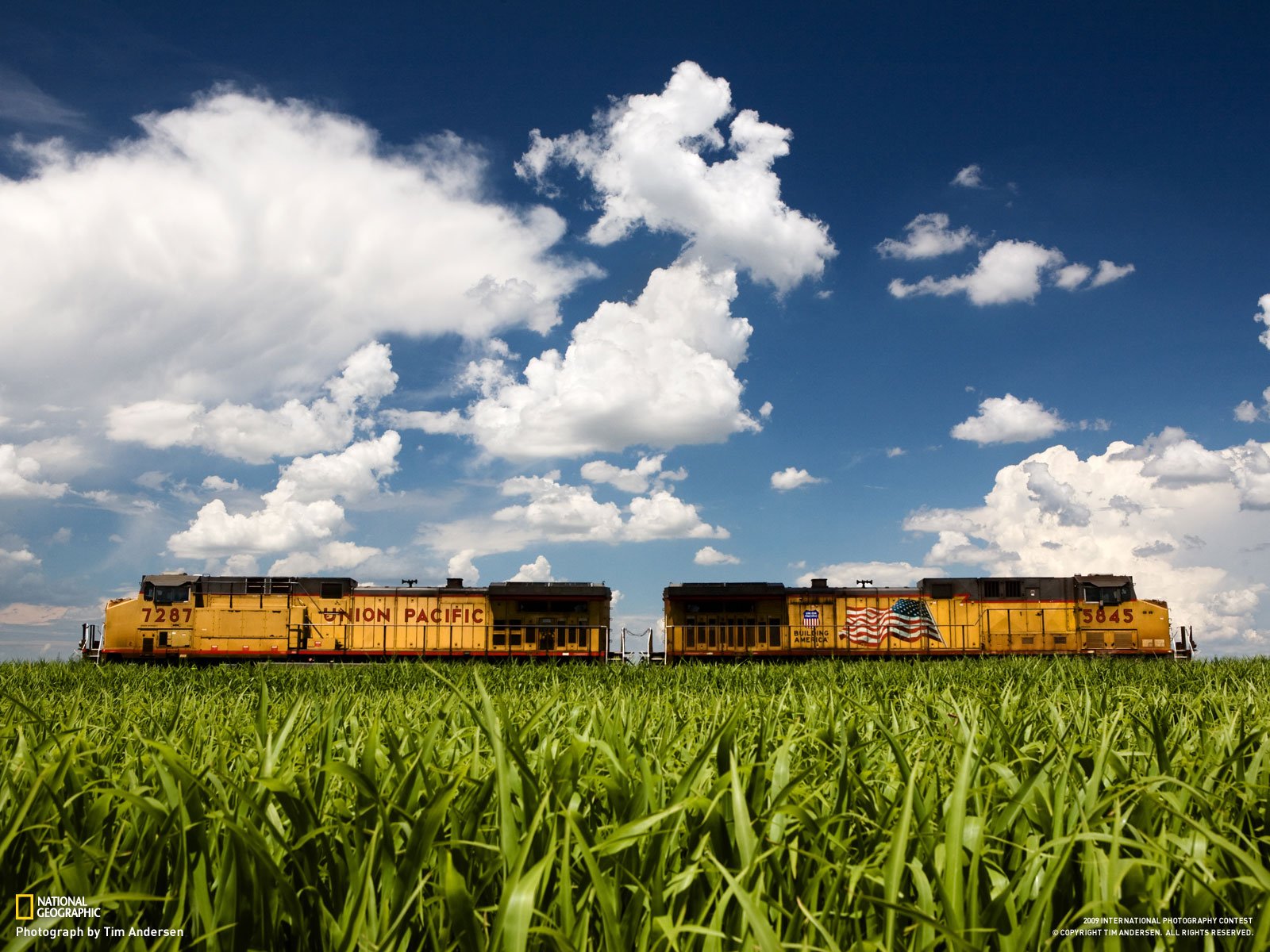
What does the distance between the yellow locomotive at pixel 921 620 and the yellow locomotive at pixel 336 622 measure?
3.76 metres

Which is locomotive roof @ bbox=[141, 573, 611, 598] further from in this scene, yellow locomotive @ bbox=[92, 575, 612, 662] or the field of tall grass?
the field of tall grass

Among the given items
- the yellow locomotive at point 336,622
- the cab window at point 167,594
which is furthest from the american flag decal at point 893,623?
the cab window at point 167,594

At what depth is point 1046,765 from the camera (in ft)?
9.10

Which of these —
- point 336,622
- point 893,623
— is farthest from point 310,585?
point 893,623

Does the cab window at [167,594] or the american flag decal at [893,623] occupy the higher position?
the cab window at [167,594]

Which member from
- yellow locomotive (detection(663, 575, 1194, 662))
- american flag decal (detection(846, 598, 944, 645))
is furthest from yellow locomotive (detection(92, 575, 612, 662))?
american flag decal (detection(846, 598, 944, 645))

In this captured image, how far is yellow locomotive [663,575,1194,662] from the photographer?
26094 millimetres

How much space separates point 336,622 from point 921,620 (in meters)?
20.2

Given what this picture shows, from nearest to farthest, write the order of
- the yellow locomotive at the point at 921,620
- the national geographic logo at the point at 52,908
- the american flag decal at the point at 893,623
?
1. the national geographic logo at the point at 52,908
2. the yellow locomotive at the point at 921,620
3. the american flag decal at the point at 893,623

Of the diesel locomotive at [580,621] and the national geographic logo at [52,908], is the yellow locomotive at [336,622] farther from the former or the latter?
the national geographic logo at [52,908]

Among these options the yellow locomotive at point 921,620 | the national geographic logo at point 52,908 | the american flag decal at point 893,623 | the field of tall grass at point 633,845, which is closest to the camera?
Answer: the field of tall grass at point 633,845

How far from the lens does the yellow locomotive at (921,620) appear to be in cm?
2609

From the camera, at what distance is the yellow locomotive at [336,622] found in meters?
26.4

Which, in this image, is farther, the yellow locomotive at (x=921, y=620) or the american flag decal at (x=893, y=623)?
the american flag decal at (x=893, y=623)
